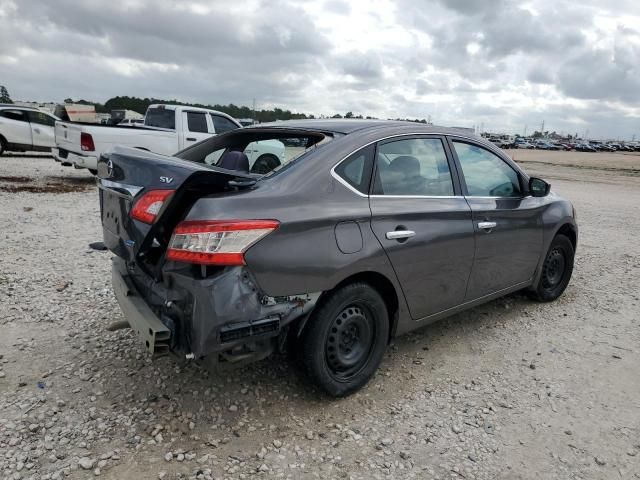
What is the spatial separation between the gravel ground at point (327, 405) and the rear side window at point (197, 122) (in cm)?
789

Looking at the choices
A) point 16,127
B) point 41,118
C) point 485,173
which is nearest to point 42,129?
point 41,118

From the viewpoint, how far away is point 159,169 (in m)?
2.71

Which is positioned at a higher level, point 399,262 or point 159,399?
point 399,262

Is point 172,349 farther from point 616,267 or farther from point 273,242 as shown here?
point 616,267

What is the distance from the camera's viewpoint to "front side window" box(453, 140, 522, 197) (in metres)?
3.88

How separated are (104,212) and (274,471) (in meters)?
1.97

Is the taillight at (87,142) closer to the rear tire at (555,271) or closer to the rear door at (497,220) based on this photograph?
the rear door at (497,220)

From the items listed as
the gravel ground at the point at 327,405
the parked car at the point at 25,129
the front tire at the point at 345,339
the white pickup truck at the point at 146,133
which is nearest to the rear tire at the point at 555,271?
the gravel ground at the point at 327,405

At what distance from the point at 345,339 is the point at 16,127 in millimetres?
16630

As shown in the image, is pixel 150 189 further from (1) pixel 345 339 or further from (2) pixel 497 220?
(2) pixel 497 220

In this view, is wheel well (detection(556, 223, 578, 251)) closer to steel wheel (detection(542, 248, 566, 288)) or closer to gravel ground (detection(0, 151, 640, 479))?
steel wheel (detection(542, 248, 566, 288))

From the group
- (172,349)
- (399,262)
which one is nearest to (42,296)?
(172,349)

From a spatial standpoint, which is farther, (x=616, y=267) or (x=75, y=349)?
(x=616, y=267)

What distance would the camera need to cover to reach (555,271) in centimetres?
507
